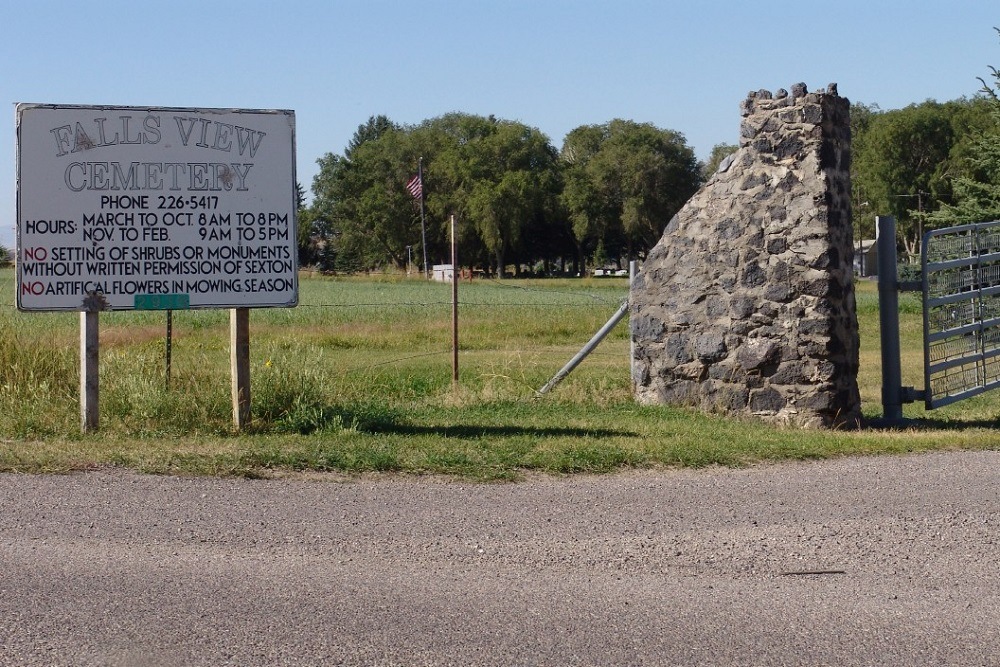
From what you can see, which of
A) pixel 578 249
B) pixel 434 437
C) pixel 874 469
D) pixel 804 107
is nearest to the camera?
pixel 874 469

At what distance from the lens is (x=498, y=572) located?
5648mm

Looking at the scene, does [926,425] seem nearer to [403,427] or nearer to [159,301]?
[403,427]

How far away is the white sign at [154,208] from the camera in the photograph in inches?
392

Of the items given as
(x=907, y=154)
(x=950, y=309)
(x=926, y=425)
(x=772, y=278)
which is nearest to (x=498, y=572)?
(x=772, y=278)

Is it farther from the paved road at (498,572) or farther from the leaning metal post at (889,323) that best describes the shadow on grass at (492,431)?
the leaning metal post at (889,323)

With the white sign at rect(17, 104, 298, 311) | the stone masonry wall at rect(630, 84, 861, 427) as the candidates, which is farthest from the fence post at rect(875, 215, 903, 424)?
the white sign at rect(17, 104, 298, 311)

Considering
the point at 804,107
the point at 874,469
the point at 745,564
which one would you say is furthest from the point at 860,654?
the point at 804,107

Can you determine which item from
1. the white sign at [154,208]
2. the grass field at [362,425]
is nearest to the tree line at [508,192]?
the grass field at [362,425]

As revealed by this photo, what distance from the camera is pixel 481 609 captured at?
507 centimetres

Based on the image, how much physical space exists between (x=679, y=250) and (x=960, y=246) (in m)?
2.75

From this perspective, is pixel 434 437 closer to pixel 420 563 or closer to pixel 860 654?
pixel 420 563

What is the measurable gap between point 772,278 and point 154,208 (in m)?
5.63

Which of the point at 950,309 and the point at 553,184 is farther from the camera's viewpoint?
the point at 553,184

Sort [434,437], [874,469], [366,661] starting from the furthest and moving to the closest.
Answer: [434,437] < [874,469] < [366,661]
